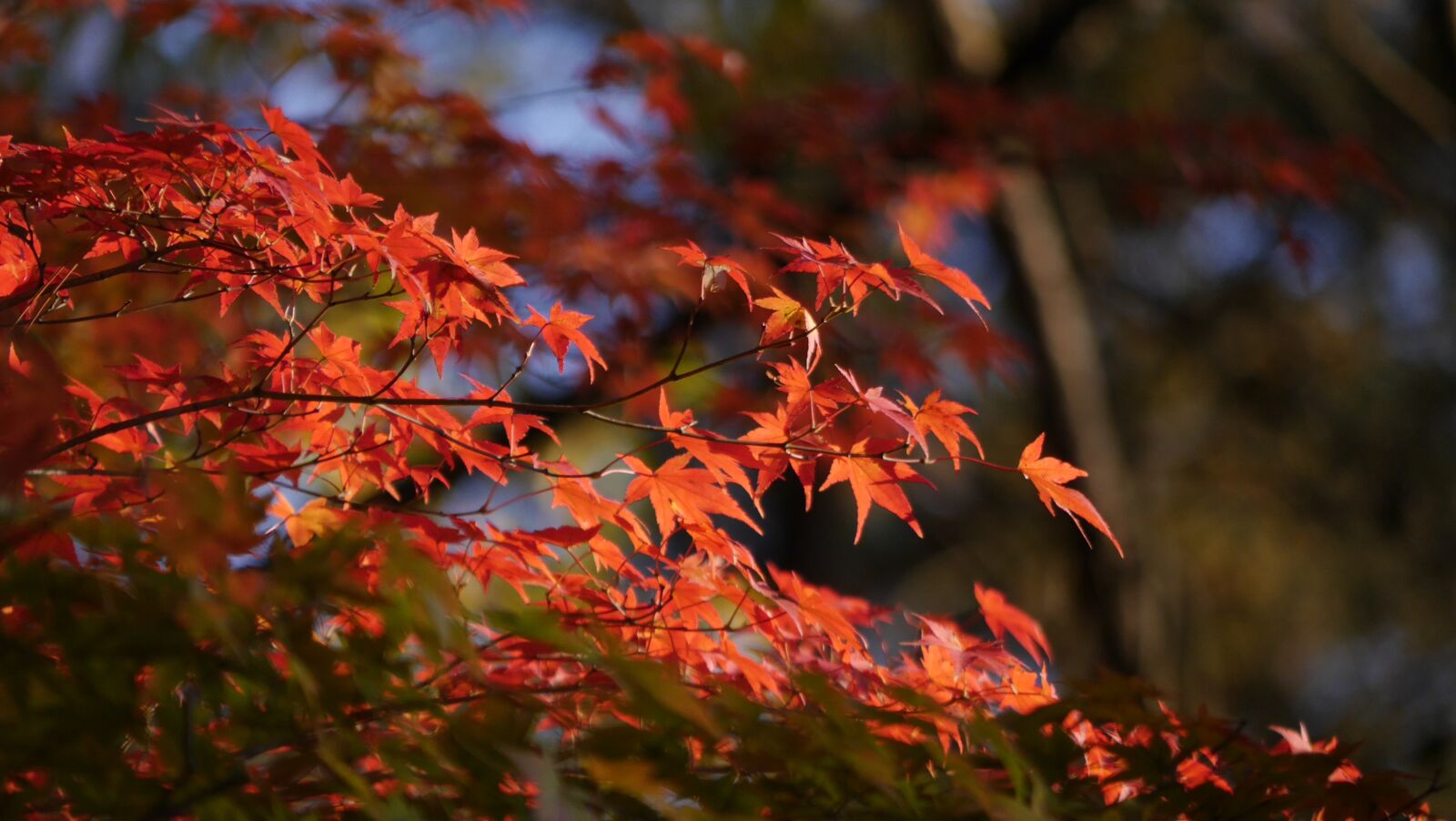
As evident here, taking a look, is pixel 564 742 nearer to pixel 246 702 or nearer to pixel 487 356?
pixel 246 702

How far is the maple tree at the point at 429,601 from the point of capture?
2.57 feet

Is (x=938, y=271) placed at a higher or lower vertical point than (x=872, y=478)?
higher

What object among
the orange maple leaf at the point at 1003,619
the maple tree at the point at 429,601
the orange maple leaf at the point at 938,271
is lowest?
the orange maple leaf at the point at 1003,619

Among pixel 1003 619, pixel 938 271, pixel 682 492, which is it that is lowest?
pixel 1003 619

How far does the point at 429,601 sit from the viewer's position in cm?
77

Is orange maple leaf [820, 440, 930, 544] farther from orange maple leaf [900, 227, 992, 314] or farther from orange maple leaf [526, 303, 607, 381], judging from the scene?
orange maple leaf [526, 303, 607, 381]

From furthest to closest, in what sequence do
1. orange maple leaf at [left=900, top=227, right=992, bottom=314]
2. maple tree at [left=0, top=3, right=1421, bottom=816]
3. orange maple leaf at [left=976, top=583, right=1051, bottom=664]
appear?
orange maple leaf at [left=976, top=583, right=1051, bottom=664] < orange maple leaf at [left=900, top=227, right=992, bottom=314] < maple tree at [left=0, top=3, right=1421, bottom=816]

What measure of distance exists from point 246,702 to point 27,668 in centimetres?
16

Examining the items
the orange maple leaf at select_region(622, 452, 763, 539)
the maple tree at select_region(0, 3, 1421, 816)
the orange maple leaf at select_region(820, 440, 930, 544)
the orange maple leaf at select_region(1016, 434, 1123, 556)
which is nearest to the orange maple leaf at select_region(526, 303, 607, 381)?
the maple tree at select_region(0, 3, 1421, 816)

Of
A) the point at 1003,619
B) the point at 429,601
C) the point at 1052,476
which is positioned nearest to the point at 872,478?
the point at 1052,476

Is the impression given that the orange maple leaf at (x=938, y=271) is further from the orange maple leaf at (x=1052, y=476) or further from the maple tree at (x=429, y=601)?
the orange maple leaf at (x=1052, y=476)

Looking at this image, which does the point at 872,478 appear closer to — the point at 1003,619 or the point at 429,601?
the point at 1003,619

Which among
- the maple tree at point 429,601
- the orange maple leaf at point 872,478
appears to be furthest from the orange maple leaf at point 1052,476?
the orange maple leaf at point 872,478

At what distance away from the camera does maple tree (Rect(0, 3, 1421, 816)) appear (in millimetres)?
784
